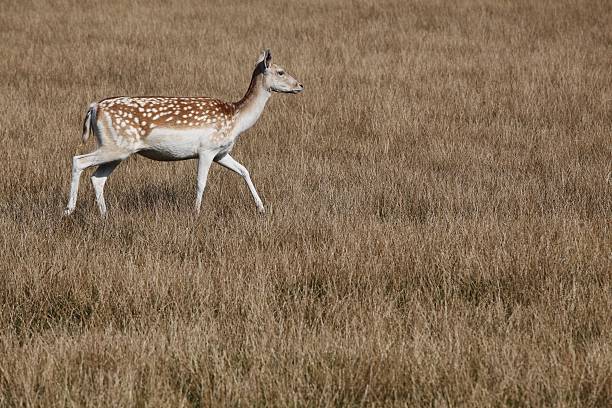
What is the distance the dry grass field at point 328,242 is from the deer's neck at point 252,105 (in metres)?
0.67

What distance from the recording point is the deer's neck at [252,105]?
7.05 m

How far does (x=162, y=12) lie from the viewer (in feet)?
57.6

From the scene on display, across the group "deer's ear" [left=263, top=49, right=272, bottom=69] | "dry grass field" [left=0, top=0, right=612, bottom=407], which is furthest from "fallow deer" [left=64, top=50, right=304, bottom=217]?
"deer's ear" [left=263, top=49, right=272, bottom=69]

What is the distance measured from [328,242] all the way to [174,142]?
1.54 m

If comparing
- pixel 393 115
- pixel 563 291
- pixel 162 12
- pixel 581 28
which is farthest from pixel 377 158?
pixel 162 12

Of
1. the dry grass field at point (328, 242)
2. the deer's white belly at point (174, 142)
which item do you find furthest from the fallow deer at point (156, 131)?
the dry grass field at point (328, 242)

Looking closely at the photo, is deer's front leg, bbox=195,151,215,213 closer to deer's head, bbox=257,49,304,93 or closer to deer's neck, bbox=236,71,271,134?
deer's neck, bbox=236,71,271,134

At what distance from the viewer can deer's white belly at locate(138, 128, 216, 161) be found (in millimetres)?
6652

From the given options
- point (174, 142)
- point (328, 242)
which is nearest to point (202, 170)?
point (174, 142)

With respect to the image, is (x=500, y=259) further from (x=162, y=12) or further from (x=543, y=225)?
(x=162, y=12)

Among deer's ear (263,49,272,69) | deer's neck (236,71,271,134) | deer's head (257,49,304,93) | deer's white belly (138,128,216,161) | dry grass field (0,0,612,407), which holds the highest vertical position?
deer's ear (263,49,272,69)

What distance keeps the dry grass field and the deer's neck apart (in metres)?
0.67

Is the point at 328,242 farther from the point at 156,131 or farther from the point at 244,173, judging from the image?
the point at 156,131

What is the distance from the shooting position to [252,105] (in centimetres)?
716
